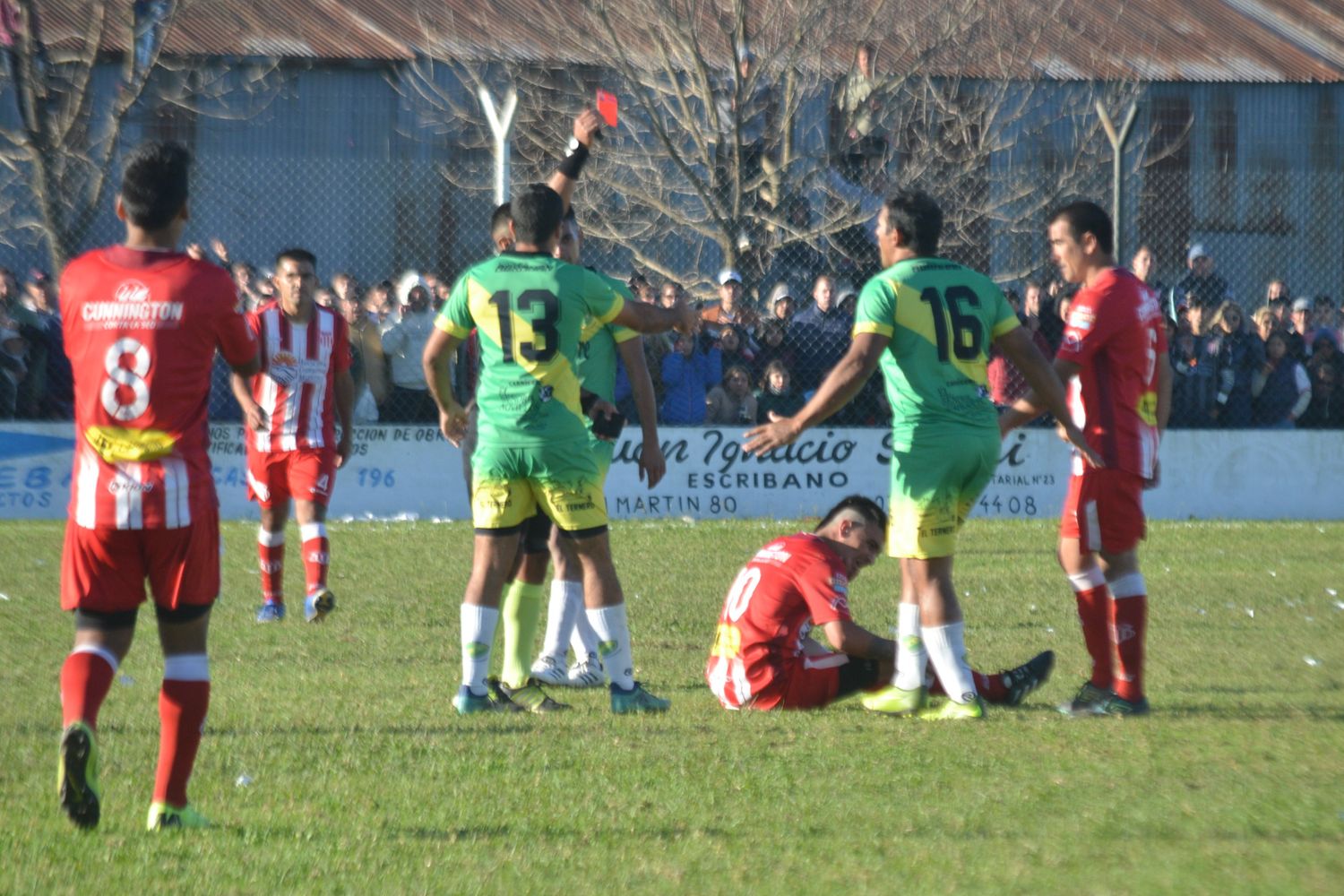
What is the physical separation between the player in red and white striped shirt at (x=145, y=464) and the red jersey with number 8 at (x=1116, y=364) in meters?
3.49

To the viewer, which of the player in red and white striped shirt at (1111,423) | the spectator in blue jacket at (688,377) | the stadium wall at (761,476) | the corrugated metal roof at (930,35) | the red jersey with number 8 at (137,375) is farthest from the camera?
the corrugated metal roof at (930,35)

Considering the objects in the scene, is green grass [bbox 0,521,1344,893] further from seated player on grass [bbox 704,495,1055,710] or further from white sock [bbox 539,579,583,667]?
white sock [bbox 539,579,583,667]

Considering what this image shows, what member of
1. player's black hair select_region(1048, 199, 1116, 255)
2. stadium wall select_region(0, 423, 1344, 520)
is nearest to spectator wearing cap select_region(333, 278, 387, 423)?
stadium wall select_region(0, 423, 1344, 520)

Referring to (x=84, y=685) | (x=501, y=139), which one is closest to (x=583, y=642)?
(x=84, y=685)

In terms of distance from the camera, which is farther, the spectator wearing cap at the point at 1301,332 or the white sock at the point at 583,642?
the spectator wearing cap at the point at 1301,332

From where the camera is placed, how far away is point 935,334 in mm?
6637

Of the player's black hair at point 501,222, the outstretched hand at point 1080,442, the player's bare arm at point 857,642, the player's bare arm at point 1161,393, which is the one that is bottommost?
the player's bare arm at point 857,642

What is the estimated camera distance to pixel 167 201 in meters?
4.85

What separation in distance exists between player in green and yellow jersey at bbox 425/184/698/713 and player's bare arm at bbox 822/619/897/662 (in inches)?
29.4

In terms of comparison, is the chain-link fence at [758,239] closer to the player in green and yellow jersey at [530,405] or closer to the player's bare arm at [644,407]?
the player's bare arm at [644,407]

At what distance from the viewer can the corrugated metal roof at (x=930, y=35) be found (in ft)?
69.4

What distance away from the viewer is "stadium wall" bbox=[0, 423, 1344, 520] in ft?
51.9

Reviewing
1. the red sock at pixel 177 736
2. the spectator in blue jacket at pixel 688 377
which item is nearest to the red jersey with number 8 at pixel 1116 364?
the red sock at pixel 177 736

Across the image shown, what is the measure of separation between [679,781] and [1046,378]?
2.19 meters
